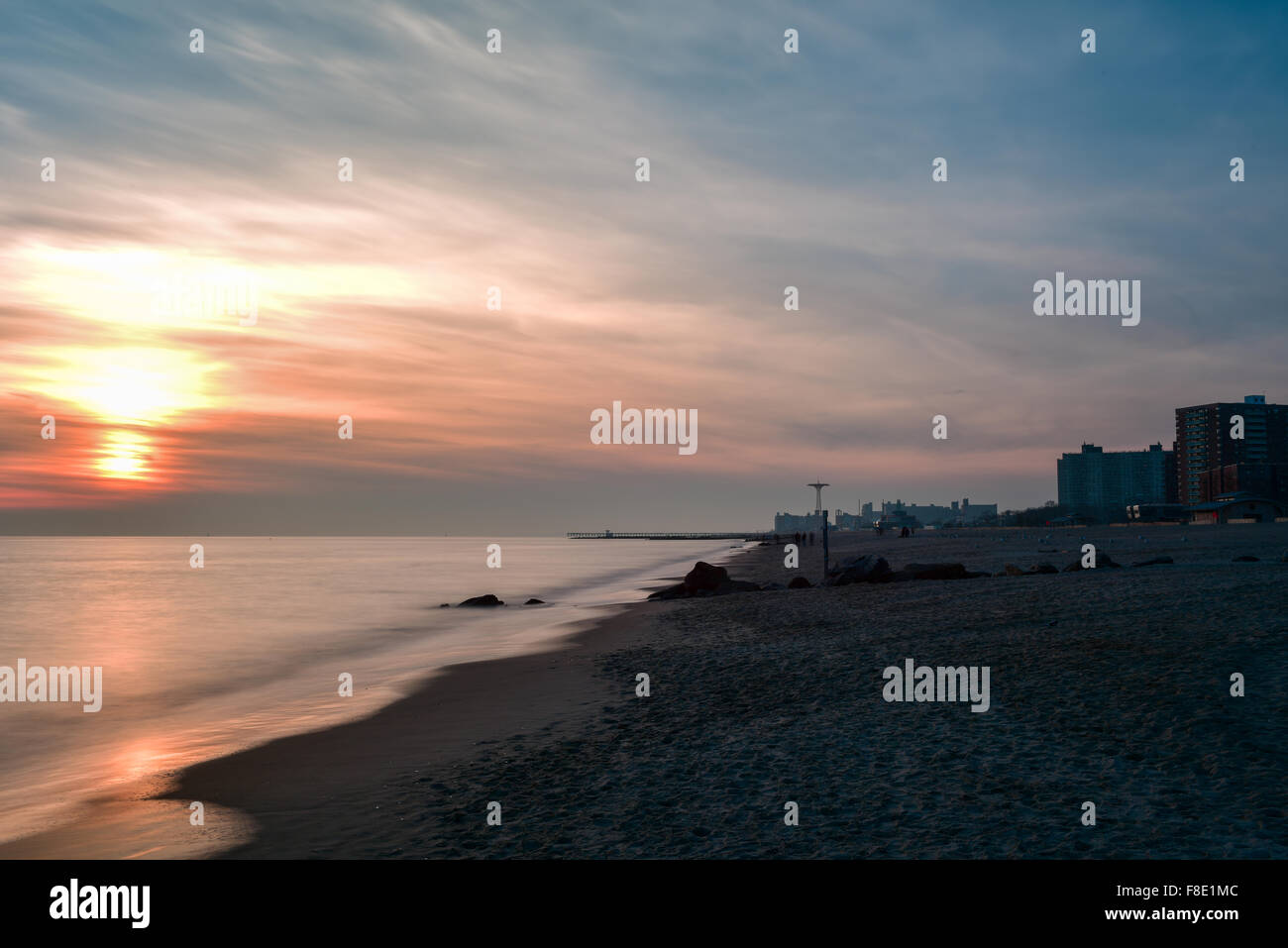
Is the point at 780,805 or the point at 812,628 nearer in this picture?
the point at 780,805

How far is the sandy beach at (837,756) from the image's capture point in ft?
27.6

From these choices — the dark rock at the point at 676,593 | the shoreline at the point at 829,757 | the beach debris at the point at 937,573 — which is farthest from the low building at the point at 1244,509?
the shoreline at the point at 829,757

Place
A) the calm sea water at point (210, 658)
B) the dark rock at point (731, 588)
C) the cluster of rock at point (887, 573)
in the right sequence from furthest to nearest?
1. the dark rock at point (731, 588)
2. the cluster of rock at point (887, 573)
3. the calm sea water at point (210, 658)

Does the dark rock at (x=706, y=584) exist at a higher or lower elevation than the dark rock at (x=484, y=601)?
higher

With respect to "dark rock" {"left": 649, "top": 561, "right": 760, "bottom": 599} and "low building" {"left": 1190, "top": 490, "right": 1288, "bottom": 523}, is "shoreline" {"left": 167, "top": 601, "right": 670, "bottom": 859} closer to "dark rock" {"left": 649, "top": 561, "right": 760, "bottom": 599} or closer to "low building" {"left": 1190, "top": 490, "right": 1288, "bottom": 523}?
"dark rock" {"left": 649, "top": 561, "right": 760, "bottom": 599}

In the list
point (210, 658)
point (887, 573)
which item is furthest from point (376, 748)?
point (887, 573)

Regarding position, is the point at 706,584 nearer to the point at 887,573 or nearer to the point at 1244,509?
the point at 887,573

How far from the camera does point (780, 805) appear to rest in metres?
9.45

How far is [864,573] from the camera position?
1511 inches

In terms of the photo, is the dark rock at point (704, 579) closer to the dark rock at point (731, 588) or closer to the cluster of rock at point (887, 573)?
the dark rock at point (731, 588)

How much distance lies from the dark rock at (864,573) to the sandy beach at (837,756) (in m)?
15.9

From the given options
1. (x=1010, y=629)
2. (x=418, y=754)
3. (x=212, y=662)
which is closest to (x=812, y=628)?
(x=1010, y=629)
